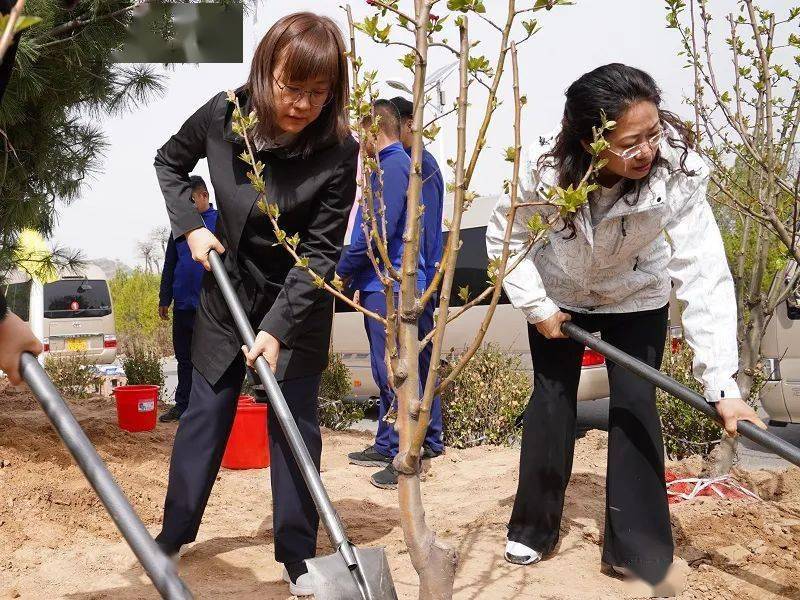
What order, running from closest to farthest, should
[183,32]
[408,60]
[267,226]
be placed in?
[408,60] → [267,226] → [183,32]

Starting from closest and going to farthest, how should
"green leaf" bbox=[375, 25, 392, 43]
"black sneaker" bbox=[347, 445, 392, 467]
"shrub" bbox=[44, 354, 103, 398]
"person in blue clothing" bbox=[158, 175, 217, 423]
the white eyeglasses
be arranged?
"green leaf" bbox=[375, 25, 392, 43] < the white eyeglasses < "black sneaker" bbox=[347, 445, 392, 467] < "person in blue clothing" bbox=[158, 175, 217, 423] < "shrub" bbox=[44, 354, 103, 398]

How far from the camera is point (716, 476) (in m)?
4.02

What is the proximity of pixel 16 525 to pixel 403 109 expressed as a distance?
302cm

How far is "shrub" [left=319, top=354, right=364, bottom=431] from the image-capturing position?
6.77 m

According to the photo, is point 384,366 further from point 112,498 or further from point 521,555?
point 112,498

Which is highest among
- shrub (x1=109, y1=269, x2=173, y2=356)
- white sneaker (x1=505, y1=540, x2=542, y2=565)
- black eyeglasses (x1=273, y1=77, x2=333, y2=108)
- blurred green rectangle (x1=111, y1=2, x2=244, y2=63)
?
blurred green rectangle (x1=111, y1=2, x2=244, y2=63)

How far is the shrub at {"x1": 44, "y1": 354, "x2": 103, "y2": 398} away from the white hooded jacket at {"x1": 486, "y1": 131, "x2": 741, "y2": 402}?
5829 mm

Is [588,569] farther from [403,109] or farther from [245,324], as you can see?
[403,109]

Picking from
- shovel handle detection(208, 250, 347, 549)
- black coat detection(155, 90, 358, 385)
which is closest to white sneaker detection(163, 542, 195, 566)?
black coat detection(155, 90, 358, 385)

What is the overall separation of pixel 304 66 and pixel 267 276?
748mm

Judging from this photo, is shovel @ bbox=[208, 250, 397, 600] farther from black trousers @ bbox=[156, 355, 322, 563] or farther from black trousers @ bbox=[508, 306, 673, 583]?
black trousers @ bbox=[508, 306, 673, 583]

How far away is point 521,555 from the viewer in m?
3.14

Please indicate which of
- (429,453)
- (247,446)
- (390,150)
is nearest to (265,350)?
(390,150)

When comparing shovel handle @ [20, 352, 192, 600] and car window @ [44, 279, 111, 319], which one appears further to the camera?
car window @ [44, 279, 111, 319]
